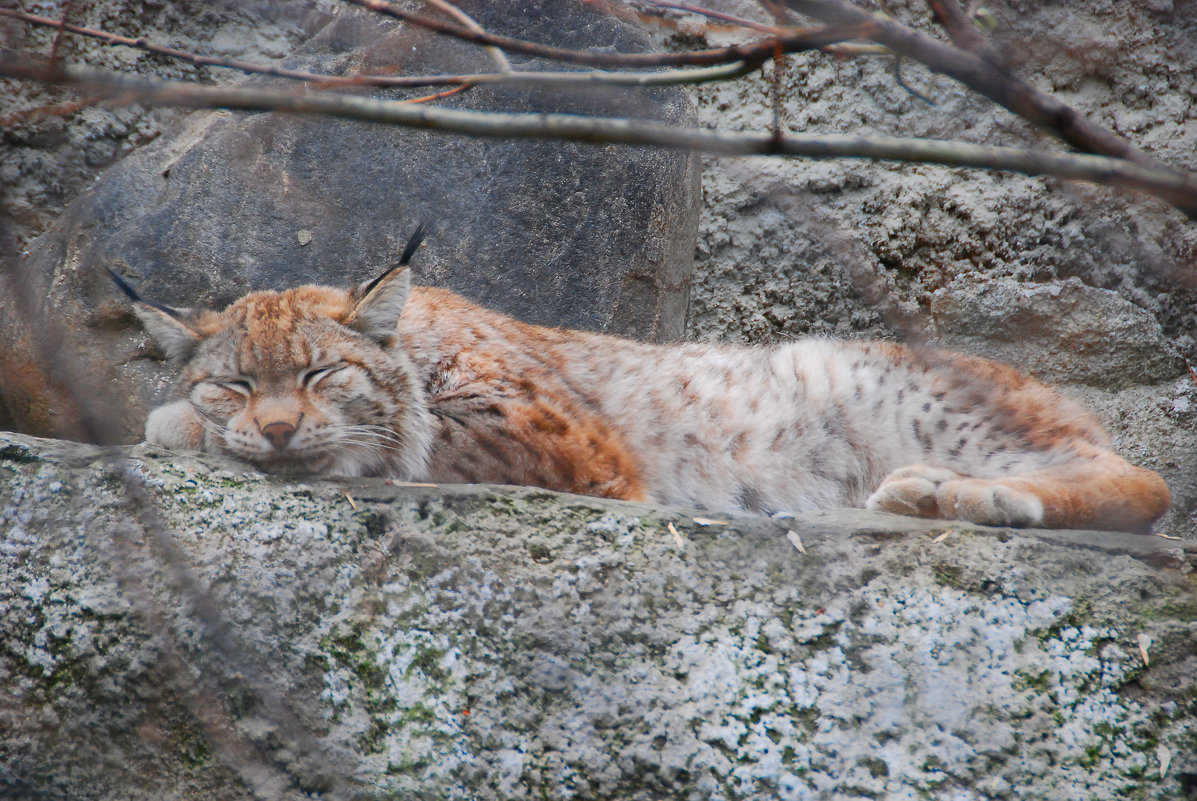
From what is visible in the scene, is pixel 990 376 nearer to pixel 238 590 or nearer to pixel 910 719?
pixel 910 719

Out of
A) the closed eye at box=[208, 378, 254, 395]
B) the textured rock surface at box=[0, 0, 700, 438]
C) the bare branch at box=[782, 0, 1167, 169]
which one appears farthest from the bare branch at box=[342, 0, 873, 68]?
the textured rock surface at box=[0, 0, 700, 438]

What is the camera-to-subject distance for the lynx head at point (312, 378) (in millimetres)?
2629

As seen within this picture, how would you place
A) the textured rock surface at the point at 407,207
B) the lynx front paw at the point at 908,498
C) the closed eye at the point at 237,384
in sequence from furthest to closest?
the textured rock surface at the point at 407,207, the closed eye at the point at 237,384, the lynx front paw at the point at 908,498

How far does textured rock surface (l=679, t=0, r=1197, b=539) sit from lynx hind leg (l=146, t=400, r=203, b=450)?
1836 millimetres

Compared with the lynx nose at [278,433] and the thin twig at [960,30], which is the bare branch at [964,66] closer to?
the thin twig at [960,30]

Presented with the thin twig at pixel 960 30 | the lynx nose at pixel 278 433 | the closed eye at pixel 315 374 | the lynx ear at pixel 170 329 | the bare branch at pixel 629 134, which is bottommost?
the lynx nose at pixel 278 433

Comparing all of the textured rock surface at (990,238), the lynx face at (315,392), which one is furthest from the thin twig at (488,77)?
the textured rock surface at (990,238)

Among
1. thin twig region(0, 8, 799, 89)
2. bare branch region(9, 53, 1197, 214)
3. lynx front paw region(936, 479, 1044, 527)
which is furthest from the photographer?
lynx front paw region(936, 479, 1044, 527)

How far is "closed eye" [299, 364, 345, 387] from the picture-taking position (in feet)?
8.87

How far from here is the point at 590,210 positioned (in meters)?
3.77

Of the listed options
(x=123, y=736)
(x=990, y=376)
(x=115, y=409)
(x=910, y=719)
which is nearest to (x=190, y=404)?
(x=115, y=409)

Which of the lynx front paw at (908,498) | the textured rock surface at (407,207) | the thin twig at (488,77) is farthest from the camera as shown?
the textured rock surface at (407,207)

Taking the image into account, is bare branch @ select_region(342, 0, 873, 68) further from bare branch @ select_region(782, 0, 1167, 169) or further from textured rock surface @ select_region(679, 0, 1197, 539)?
textured rock surface @ select_region(679, 0, 1197, 539)

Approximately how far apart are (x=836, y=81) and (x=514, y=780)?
10.9 feet
